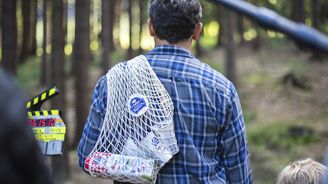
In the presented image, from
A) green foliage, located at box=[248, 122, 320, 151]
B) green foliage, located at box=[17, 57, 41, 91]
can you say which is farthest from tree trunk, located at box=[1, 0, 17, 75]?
green foliage, located at box=[17, 57, 41, 91]

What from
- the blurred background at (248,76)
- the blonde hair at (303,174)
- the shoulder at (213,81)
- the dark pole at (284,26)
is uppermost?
the dark pole at (284,26)

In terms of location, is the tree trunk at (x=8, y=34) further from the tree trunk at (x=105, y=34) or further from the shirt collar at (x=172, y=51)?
the shirt collar at (x=172, y=51)

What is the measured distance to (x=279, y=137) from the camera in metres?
14.6

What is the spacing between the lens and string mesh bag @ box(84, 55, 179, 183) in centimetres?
291

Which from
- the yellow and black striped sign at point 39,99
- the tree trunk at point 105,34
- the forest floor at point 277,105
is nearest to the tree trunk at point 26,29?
the forest floor at point 277,105

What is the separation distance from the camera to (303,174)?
3.38 meters

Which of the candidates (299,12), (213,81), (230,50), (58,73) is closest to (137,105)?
(213,81)

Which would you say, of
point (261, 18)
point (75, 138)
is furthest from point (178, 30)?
point (75, 138)

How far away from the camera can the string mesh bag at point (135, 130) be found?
291 centimetres

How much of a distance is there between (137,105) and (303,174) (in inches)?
44.7

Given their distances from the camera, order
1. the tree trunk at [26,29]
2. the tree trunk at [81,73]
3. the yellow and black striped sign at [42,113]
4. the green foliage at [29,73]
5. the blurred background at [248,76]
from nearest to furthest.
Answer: the yellow and black striped sign at [42,113] < the blurred background at [248,76] < the tree trunk at [81,73] < the tree trunk at [26,29] < the green foliage at [29,73]

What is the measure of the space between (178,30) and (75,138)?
40.5ft

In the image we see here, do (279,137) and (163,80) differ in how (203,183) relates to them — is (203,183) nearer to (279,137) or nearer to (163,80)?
(163,80)

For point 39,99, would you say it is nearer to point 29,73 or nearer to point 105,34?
point 105,34
